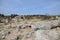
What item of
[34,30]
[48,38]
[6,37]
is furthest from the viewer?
[6,37]

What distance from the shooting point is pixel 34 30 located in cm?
885

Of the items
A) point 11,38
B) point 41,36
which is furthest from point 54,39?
point 11,38

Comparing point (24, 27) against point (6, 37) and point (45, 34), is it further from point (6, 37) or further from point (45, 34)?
point (45, 34)

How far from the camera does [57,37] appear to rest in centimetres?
725

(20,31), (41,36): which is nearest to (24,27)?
(20,31)

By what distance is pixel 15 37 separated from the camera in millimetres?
9172

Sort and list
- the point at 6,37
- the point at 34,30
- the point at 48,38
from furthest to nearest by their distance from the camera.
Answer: the point at 6,37
the point at 34,30
the point at 48,38

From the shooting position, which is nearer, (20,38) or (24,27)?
(20,38)

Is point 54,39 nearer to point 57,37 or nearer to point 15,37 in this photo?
point 57,37

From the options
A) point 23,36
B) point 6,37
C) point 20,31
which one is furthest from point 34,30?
point 6,37

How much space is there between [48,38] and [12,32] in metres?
3.76

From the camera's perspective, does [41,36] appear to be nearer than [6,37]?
Yes

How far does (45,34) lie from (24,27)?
3129mm

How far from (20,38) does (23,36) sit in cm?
22
